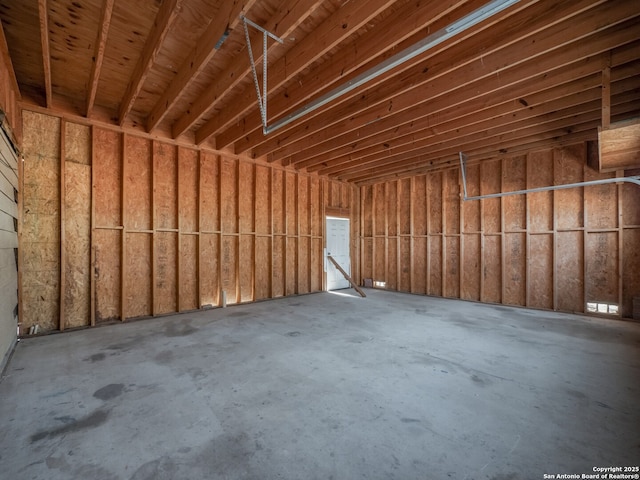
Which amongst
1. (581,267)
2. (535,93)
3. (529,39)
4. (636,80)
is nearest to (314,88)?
(529,39)

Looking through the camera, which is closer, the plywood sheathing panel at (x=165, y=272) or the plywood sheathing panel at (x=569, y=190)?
the plywood sheathing panel at (x=165, y=272)

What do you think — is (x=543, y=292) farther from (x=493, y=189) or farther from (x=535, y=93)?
(x=535, y=93)

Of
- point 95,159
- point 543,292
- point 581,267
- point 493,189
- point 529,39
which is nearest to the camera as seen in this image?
point 529,39

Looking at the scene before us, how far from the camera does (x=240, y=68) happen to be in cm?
321

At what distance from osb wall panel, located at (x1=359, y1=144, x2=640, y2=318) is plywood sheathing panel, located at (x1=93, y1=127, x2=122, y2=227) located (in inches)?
256

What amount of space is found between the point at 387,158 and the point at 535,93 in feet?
9.84

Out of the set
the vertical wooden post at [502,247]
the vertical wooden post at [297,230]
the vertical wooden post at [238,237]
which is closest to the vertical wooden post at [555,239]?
the vertical wooden post at [502,247]

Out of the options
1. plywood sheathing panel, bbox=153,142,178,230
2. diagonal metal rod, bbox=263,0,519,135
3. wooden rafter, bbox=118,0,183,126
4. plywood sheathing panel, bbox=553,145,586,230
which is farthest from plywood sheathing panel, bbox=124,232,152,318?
plywood sheathing panel, bbox=553,145,586,230

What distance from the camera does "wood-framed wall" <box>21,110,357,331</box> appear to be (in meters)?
4.12

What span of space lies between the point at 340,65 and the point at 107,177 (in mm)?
4209

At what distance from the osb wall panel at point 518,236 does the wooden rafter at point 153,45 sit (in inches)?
254

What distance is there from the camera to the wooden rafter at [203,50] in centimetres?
238

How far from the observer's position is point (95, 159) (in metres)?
4.54

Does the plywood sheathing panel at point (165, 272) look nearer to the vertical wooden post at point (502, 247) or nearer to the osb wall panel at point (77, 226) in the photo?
the osb wall panel at point (77, 226)
